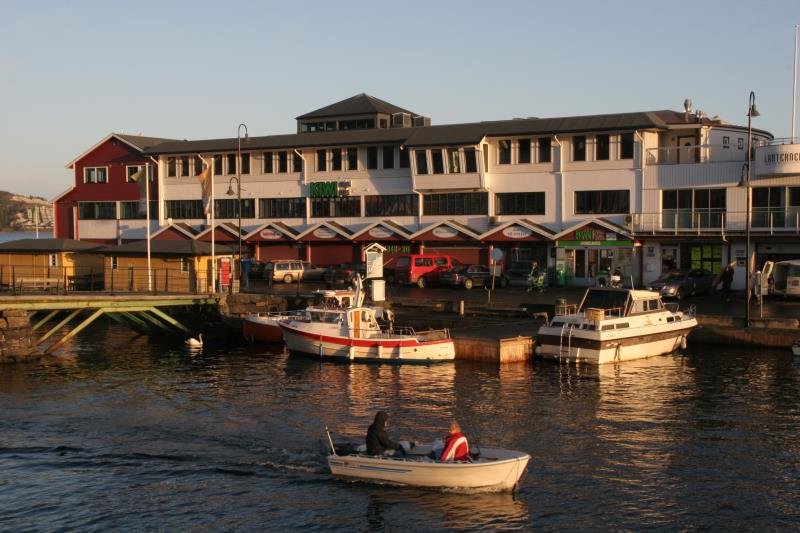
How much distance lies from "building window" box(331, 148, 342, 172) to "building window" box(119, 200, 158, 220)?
18.1 m

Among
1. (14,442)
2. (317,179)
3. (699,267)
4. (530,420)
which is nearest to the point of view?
(14,442)

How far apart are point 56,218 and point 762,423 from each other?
7017cm

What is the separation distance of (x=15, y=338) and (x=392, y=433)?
22564mm

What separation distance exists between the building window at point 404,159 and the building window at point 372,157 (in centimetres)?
213

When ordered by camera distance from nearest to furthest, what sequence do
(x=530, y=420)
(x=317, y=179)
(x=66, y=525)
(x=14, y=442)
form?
1. (x=66, y=525)
2. (x=14, y=442)
3. (x=530, y=420)
4. (x=317, y=179)

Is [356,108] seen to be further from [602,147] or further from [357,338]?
[357,338]

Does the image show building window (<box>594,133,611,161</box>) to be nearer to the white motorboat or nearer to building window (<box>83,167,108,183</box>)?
the white motorboat

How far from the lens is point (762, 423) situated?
Result: 29.7m

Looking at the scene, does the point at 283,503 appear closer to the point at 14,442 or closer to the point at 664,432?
the point at 14,442

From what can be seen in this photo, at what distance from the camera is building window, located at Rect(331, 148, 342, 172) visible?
2822 inches

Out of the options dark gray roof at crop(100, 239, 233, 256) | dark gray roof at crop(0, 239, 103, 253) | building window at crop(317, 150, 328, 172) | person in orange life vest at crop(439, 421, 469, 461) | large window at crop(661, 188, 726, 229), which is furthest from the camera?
building window at crop(317, 150, 328, 172)

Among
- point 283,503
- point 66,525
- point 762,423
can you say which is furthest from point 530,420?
point 66,525

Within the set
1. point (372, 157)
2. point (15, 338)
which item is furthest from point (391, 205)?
point (15, 338)

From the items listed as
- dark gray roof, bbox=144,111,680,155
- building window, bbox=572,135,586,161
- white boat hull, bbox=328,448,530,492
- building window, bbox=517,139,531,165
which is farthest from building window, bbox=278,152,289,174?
white boat hull, bbox=328,448,530,492
